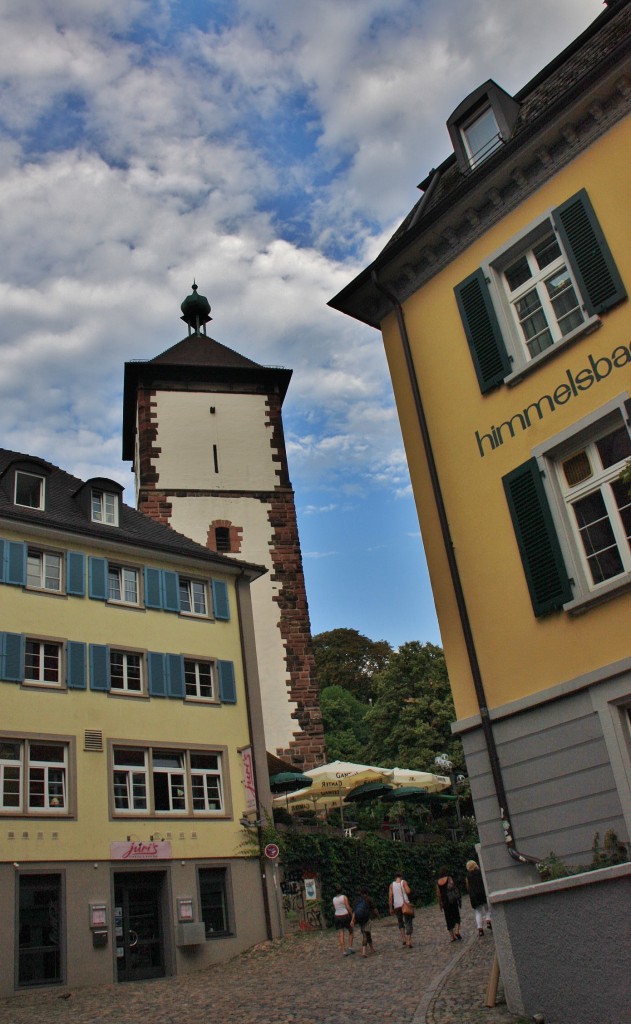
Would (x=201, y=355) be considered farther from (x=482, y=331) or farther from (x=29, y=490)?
(x=482, y=331)

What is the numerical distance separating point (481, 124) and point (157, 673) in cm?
1448

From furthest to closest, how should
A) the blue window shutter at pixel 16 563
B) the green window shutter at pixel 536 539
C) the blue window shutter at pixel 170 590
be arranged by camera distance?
the blue window shutter at pixel 170 590
the blue window shutter at pixel 16 563
the green window shutter at pixel 536 539

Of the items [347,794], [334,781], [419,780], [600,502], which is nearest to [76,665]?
[334,781]

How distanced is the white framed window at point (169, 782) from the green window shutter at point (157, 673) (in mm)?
1407

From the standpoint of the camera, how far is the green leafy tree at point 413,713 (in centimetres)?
4309

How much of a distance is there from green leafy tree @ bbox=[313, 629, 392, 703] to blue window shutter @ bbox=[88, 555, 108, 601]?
39202mm

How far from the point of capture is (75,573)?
22.1 m

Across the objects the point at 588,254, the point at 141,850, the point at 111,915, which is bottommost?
the point at 111,915

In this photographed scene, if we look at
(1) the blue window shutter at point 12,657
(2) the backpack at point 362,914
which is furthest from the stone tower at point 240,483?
(2) the backpack at point 362,914

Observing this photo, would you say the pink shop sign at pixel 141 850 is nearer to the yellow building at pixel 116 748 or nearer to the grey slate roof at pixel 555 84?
the yellow building at pixel 116 748

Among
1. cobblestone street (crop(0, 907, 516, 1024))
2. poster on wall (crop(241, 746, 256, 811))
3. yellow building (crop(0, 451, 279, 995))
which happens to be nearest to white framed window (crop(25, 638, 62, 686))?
yellow building (crop(0, 451, 279, 995))

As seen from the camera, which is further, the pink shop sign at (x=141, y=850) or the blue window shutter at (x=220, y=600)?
the blue window shutter at (x=220, y=600)

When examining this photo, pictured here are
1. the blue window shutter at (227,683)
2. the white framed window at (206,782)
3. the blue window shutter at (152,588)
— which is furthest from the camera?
the blue window shutter at (227,683)

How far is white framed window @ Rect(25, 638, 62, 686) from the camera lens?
66.8 ft
